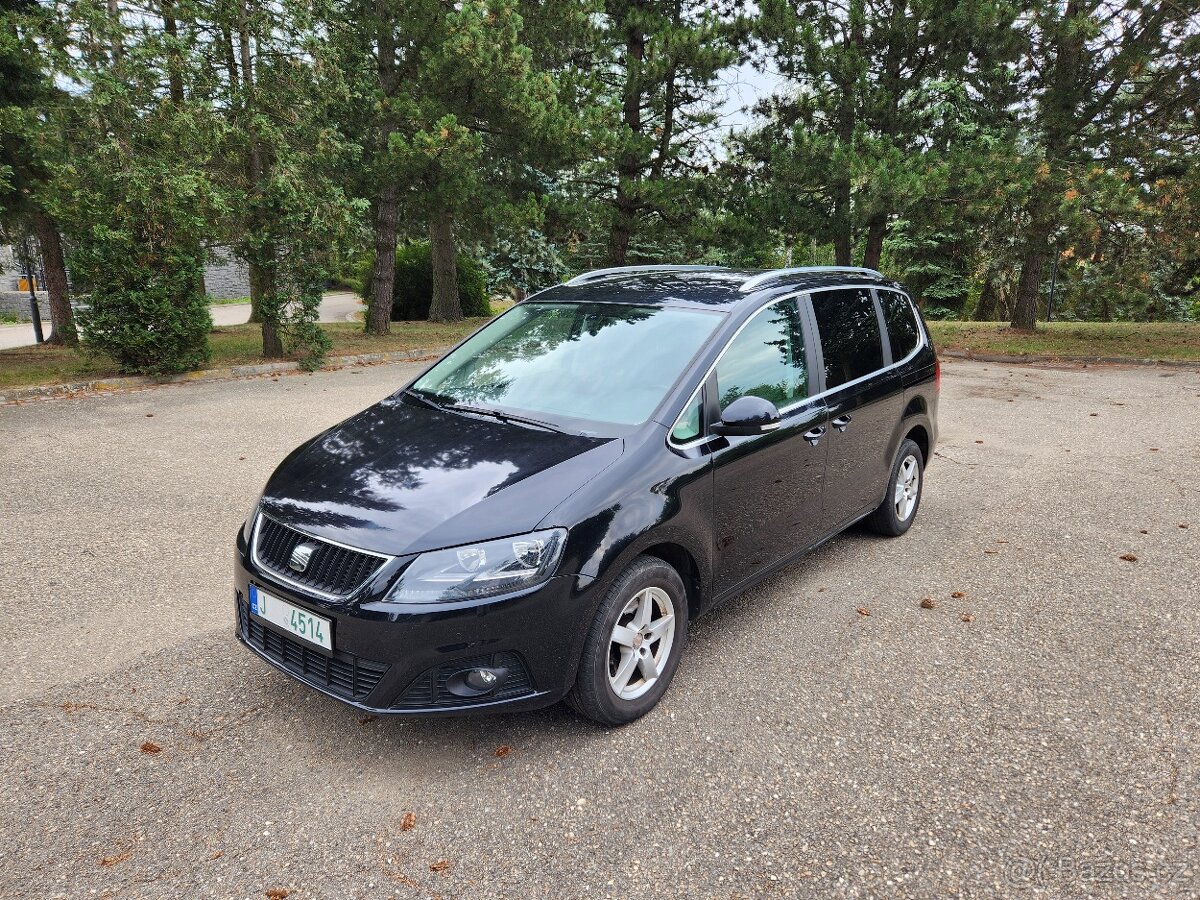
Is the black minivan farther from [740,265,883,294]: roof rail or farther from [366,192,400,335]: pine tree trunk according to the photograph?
[366,192,400,335]: pine tree trunk

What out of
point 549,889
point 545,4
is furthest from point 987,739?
point 545,4

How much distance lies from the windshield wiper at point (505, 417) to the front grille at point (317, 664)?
118 cm

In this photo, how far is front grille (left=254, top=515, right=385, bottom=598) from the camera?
2.71 metres

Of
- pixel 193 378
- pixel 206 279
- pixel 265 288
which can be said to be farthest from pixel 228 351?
pixel 206 279

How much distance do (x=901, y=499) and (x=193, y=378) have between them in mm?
9862

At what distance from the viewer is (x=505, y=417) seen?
351 centimetres

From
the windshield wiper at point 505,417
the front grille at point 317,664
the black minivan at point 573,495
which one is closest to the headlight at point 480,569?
the black minivan at point 573,495

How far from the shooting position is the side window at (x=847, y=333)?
168 inches

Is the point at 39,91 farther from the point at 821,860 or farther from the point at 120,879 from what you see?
the point at 821,860

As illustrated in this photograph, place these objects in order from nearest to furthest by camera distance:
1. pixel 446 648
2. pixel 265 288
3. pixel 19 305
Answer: pixel 446 648 < pixel 265 288 < pixel 19 305

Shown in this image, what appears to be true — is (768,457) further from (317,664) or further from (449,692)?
(317,664)

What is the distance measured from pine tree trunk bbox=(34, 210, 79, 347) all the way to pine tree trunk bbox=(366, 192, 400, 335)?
5.57 m

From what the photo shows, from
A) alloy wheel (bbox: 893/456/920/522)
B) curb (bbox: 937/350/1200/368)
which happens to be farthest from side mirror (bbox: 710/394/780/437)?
curb (bbox: 937/350/1200/368)

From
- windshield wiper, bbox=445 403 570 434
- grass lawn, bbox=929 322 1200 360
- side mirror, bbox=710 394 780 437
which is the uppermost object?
side mirror, bbox=710 394 780 437
